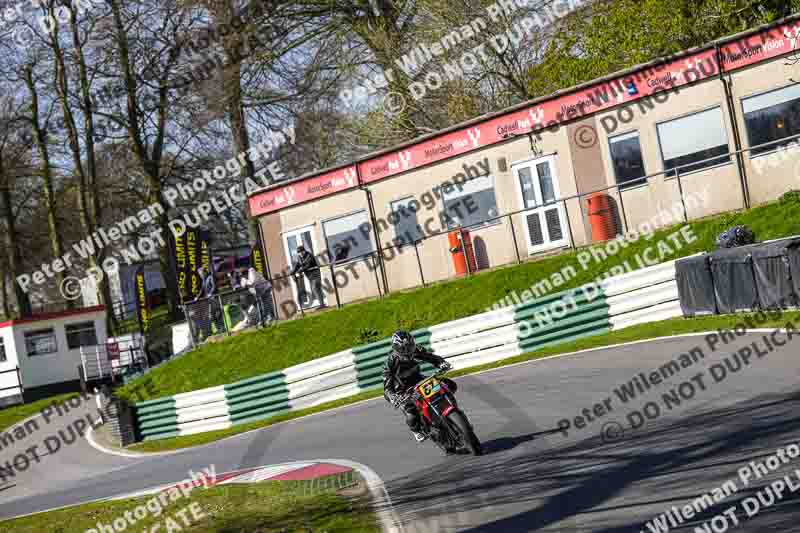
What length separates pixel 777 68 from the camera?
21.6 metres

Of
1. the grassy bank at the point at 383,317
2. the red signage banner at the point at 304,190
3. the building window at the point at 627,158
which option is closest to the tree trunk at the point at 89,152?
the grassy bank at the point at 383,317

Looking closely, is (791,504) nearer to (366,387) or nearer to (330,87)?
(366,387)

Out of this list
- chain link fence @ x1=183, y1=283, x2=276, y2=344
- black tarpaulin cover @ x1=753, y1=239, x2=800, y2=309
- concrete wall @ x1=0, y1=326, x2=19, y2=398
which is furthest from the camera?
concrete wall @ x1=0, y1=326, x2=19, y2=398

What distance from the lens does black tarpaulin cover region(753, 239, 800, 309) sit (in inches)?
605

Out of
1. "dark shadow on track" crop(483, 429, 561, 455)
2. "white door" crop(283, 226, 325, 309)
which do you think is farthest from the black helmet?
"white door" crop(283, 226, 325, 309)

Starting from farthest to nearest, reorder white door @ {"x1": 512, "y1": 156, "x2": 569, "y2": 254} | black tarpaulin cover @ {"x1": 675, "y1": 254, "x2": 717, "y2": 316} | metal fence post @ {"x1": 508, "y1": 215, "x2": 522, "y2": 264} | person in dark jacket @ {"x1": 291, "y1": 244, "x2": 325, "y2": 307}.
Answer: person in dark jacket @ {"x1": 291, "y1": 244, "x2": 325, "y2": 307} < metal fence post @ {"x1": 508, "y1": 215, "x2": 522, "y2": 264} < white door @ {"x1": 512, "y1": 156, "x2": 569, "y2": 254} < black tarpaulin cover @ {"x1": 675, "y1": 254, "x2": 717, "y2": 316}

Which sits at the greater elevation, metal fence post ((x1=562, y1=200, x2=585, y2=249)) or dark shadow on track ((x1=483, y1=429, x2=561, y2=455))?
metal fence post ((x1=562, y1=200, x2=585, y2=249))

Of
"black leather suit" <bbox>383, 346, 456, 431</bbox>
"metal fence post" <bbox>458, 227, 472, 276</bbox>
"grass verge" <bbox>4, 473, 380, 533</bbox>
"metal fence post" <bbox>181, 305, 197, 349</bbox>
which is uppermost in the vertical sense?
"metal fence post" <bbox>458, 227, 472, 276</bbox>

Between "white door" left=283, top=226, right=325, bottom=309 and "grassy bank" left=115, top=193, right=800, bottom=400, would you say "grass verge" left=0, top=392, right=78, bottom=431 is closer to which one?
"grassy bank" left=115, top=193, right=800, bottom=400

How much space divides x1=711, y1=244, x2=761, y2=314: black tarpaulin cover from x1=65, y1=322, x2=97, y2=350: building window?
1269 inches

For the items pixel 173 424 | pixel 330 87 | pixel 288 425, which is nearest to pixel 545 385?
pixel 288 425

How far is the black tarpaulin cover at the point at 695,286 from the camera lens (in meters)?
17.5

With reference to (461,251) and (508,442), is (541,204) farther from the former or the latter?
(508,442)

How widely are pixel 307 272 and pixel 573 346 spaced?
36.5 ft
